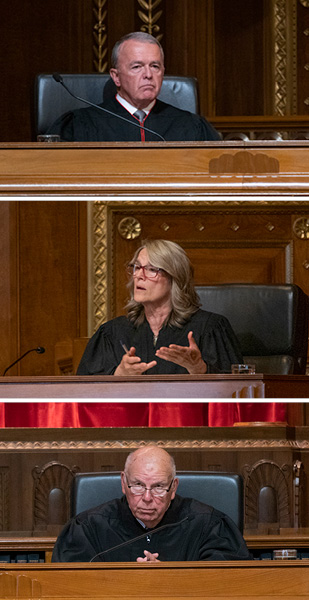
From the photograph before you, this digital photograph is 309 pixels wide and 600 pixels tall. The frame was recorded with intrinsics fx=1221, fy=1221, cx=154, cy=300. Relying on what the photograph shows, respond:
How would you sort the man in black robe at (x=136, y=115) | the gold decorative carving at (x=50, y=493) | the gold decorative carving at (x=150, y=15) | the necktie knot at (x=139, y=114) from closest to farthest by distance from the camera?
the man in black robe at (x=136, y=115) → the necktie knot at (x=139, y=114) → the gold decorative carving at (x=50, y=493) → the gold decorative carving at (x=150, y=15)

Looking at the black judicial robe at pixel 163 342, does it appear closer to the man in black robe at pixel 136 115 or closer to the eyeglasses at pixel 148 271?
the eyeglasses at pixel 148 271

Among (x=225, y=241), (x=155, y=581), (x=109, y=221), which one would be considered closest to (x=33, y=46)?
(x=109, y=221)

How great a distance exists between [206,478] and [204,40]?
3.05m

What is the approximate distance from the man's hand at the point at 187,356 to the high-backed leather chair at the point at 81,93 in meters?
1.11

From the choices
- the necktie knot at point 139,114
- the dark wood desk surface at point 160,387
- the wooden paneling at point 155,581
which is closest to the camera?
the wooden paneling at point 155,581

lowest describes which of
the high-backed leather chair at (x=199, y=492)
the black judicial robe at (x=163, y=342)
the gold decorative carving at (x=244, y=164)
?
the high-backed leather chair at (x=199, y=492)

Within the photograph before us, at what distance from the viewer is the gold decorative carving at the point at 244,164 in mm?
2531

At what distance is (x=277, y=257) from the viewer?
530 cm

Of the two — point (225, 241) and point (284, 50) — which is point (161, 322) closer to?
point (225, 241)

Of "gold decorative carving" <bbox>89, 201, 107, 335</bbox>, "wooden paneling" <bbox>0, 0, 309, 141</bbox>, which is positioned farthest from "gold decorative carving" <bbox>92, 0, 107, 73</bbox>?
Answer: "gold decorative carving" <bbox>89, 201, 107, 335</bbox>

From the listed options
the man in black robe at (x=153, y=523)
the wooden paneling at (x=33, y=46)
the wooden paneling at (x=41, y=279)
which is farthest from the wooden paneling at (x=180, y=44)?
the man in black robe at (x=153, y=523)

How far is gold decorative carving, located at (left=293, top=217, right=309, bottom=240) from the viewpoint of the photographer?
531 cm

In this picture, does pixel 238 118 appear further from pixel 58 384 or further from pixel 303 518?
pixel 58 384

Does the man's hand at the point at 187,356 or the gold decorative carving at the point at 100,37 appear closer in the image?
the man's hand at the point at 187,356
